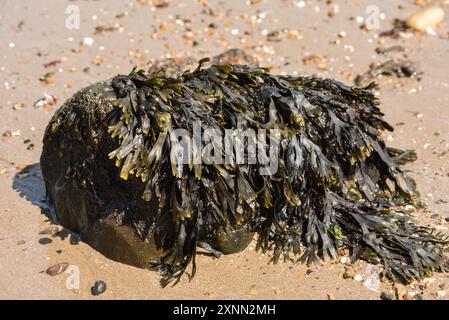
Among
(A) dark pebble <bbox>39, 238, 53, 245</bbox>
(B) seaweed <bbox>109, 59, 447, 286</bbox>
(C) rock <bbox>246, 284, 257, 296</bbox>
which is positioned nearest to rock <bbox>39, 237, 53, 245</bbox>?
(A) dark pebble <bbox>39, 238, 53, 245</bbox>

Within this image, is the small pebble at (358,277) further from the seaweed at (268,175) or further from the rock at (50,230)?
the rock at (50,230)

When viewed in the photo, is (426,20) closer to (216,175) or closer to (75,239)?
(216,175)

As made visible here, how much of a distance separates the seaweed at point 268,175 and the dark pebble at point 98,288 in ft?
1.37

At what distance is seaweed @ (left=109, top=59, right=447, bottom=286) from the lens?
4371 mm

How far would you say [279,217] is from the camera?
4766 millimetres

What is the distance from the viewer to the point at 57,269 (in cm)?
455

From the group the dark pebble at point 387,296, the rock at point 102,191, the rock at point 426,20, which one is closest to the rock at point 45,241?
the rock at point 102,191

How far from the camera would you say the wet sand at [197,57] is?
14.6 ft

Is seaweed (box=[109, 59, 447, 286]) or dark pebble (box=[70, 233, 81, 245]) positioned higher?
seaweed (box=[109, 59, 447, 286])

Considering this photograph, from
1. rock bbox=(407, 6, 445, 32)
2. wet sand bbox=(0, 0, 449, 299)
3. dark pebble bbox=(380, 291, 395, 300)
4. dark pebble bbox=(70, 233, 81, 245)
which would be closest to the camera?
dark pebble bbox=(380, 291, 395, 300)

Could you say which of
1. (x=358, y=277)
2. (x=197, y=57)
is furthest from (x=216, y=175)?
(x=197, y=57)

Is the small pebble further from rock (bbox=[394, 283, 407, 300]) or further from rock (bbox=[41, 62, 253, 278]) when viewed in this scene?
rock (bbox=[41, 62, 253, 278])

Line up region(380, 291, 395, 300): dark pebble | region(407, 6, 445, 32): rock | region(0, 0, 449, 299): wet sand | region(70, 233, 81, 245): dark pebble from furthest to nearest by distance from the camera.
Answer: region(407, 6, 445, 32): rock → region(70, 233, 81, 245): dark pebble → region(0, 0, 449, 299): wet sand → region(380, 291, 395, 300): dark pebble

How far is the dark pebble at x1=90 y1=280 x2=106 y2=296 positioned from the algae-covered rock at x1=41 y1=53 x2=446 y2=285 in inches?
11.5
